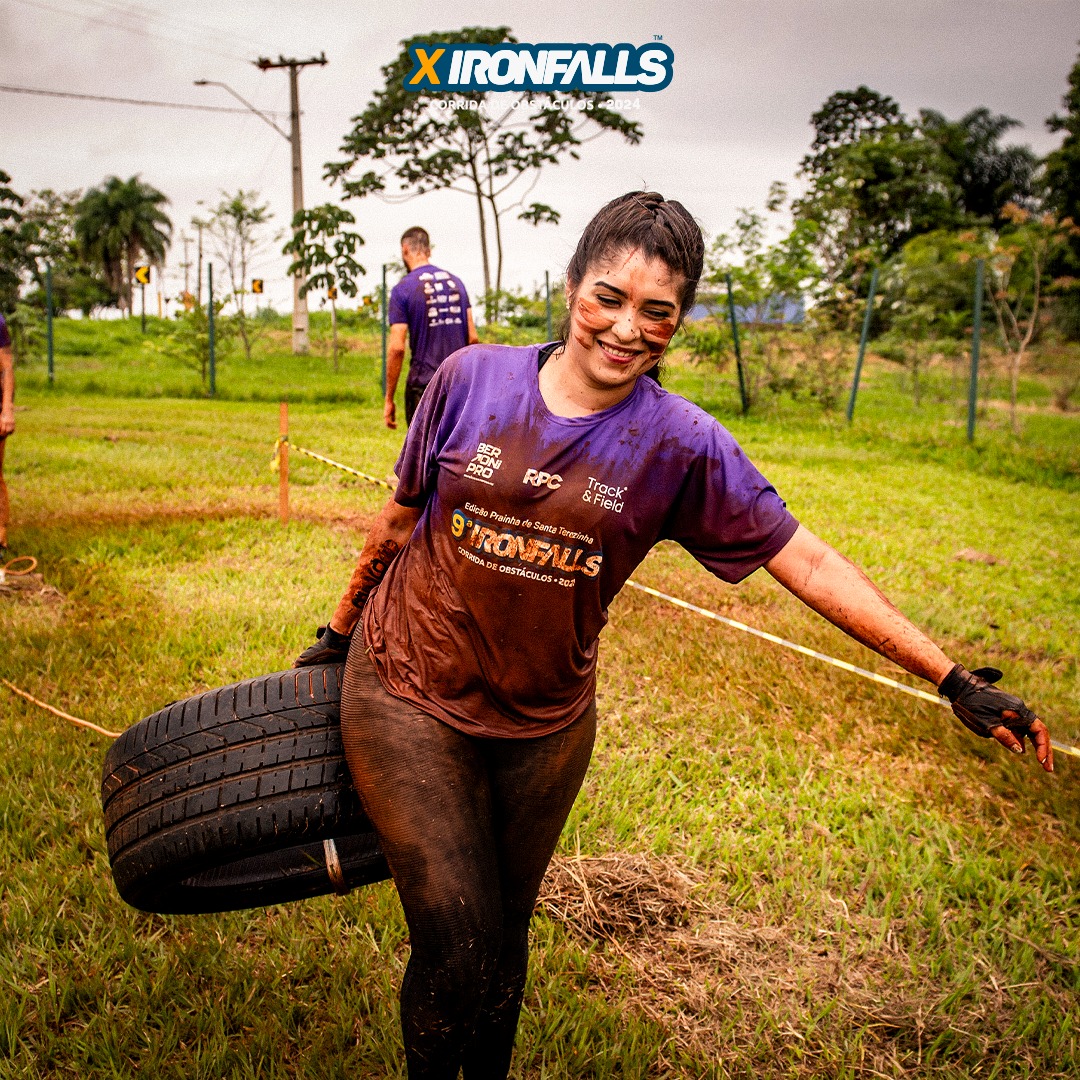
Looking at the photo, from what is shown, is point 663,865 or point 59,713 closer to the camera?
point 663,865

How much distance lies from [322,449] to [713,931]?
9424mm

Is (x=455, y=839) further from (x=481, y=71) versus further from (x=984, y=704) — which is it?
(x=481, y=71)

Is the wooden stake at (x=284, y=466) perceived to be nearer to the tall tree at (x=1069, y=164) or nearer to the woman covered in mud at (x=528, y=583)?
the woman covered in mud at (x=528, y=583)

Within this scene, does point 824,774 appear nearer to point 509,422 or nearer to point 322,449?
point 509,422

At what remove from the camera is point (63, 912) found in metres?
2.93

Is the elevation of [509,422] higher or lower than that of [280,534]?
higher

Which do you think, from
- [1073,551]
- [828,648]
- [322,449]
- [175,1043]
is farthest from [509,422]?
[322,449]

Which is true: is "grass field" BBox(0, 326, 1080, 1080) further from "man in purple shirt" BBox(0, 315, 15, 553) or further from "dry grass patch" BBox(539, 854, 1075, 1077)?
"man in purple shirt" BBox(0, 315, 15, 553)

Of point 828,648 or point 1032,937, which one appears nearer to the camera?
point 1032,937

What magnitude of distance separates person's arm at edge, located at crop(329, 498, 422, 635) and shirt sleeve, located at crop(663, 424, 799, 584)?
653 mm

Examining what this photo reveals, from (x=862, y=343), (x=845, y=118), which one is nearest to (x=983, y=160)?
(x=845, y=118)

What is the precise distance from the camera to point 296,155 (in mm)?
25328

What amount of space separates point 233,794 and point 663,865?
1791mm

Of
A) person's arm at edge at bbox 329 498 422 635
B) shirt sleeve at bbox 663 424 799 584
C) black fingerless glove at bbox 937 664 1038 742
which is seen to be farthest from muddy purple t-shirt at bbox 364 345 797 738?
black fingerless glove at bbox 937 664 1038 742
